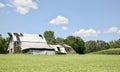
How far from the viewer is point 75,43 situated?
505ft

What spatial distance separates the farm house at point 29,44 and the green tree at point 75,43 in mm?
60055

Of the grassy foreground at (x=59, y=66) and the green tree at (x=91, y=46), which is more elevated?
the green tree at (x=91, y=46)

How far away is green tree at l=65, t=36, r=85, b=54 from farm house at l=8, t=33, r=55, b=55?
60.1 m

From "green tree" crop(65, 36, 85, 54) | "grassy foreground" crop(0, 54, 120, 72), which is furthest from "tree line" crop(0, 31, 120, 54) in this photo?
"grassy foreground" crop(0, 54, 120, 72)

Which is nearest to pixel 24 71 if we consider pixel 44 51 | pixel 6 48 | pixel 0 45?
pixel 44 51

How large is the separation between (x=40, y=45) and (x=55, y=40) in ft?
234

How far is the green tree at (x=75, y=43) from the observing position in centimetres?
15007

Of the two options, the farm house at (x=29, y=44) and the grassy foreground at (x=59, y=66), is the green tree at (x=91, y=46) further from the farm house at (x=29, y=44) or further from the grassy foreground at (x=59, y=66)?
the grassy foreground at (x=59, y=66)

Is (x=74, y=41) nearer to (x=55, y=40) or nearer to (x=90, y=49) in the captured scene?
(x=55, y=40)

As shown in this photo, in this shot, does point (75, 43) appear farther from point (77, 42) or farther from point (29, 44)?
point (29, 44)

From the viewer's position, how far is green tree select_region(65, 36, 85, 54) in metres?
150

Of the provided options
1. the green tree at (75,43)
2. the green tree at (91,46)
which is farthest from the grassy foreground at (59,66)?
the green tree at (91,46)

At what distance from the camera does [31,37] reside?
9081 centimetres

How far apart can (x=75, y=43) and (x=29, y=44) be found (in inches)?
2714
